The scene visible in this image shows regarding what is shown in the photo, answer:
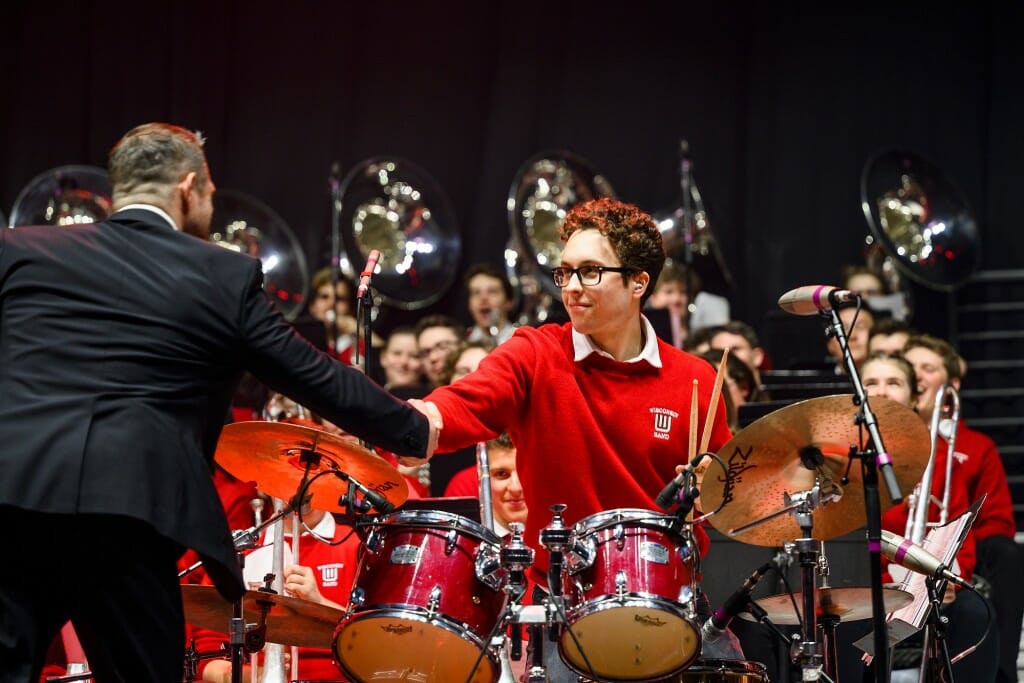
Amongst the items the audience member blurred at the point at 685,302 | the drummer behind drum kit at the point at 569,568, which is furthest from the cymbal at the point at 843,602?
the audience member blurred at the point at 685,302

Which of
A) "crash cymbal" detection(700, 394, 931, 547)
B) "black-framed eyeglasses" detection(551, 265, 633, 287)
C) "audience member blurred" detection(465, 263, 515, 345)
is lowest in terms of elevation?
"crash cymbal" detection(700, 394, 931, 547)

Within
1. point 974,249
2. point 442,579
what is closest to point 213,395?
point 442,579

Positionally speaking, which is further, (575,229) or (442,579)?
(575,229)

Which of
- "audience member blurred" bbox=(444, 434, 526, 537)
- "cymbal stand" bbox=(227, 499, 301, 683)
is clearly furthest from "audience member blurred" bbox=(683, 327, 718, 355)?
"cymbal stand" bbox=(227, 499, 301, 683)

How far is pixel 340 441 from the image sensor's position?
3549 mm

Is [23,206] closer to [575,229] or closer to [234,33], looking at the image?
[234,33]

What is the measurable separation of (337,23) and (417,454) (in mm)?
7020

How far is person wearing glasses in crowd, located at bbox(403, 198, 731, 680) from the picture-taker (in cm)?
400

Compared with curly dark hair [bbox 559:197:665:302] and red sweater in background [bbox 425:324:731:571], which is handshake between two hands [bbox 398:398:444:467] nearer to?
red sweater in background [bbox 425:324:731:571]

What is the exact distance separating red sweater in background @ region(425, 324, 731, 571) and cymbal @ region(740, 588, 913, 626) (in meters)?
0.48

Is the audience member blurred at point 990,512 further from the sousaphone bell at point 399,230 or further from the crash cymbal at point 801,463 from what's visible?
the sousaphone bell at point 399,230

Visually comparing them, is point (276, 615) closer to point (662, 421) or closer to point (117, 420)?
point (662, 421)

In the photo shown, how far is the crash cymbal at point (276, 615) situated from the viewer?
4047mm

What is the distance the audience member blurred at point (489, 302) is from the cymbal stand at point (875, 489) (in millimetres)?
5042
